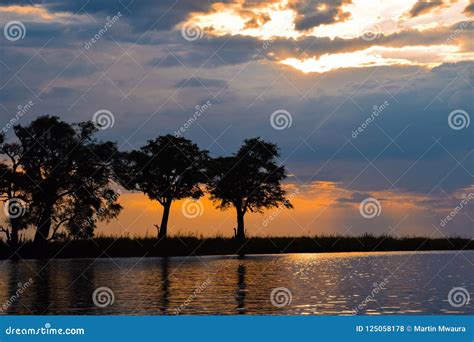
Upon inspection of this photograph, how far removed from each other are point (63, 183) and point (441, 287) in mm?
44485

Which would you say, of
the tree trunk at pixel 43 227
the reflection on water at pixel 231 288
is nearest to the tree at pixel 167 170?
the tree trunk at pixel 43 227

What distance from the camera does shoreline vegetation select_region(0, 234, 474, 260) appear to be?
7125 cm

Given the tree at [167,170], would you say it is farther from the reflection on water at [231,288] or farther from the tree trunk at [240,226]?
the reflection on water at [231,288]

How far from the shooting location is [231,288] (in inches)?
1586

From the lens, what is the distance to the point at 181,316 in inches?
1087

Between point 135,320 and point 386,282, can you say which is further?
point 386,282

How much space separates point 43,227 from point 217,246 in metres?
21.0

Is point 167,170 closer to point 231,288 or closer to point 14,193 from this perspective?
point 14,193

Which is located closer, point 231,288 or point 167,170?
point 231,288

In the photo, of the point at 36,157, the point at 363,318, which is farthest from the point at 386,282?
the point at 36,157

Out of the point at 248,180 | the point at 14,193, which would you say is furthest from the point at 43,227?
the point at 248,180

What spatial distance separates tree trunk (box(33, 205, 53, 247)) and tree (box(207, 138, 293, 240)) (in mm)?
25385

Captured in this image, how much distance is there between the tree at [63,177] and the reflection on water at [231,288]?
1185 cm

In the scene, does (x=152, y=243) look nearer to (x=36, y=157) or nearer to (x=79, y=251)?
(x=79, y=251)
